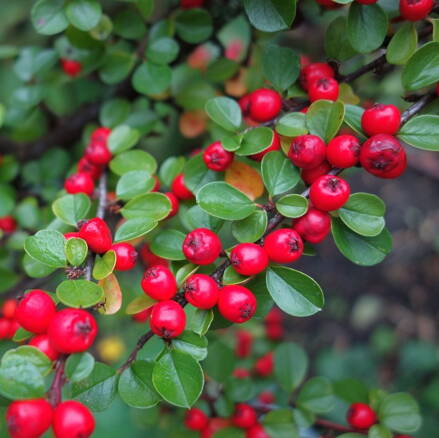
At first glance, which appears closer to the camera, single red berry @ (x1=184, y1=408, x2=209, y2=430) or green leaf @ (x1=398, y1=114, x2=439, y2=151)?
green leaf @ (x1=398, y1=114, x2=439, y2=151)

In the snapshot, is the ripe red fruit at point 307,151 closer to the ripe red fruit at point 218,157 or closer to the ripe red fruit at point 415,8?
the ripe red fruit at point 218,157

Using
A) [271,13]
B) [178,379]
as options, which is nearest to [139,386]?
[178,379]

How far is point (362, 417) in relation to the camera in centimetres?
161

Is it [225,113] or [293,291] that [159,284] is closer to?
[293,291]

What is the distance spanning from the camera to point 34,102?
192cm

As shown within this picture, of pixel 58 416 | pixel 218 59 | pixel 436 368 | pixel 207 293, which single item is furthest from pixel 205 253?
pixel 436 368

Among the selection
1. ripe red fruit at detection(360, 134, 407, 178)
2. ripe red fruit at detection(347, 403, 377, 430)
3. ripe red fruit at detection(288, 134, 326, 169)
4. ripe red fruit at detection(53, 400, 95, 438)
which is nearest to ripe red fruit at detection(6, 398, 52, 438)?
ripe red fruit at detection(53, 400, 95, 438)

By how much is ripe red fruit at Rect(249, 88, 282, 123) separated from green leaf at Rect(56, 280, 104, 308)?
735 mm

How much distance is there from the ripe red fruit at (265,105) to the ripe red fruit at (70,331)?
81 centimetres

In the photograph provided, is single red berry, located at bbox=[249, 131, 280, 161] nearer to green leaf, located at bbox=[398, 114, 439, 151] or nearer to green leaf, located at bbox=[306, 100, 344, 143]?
green leaf, located at bbox=[306, 100, 344, 143]

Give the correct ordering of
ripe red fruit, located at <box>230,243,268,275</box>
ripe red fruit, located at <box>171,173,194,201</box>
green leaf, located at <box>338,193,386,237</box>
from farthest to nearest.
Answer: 1. ripe red fruit, located at <box>171,173,194,201</box>
2. green leaf, located at <box>338,193,386,237</box>
3. ripe red fruit, located at <box>230,243,268,275</box>

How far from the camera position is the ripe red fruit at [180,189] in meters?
1.54

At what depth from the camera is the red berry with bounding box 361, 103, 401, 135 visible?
1.27 m

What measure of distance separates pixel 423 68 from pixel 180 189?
31.2 inches
